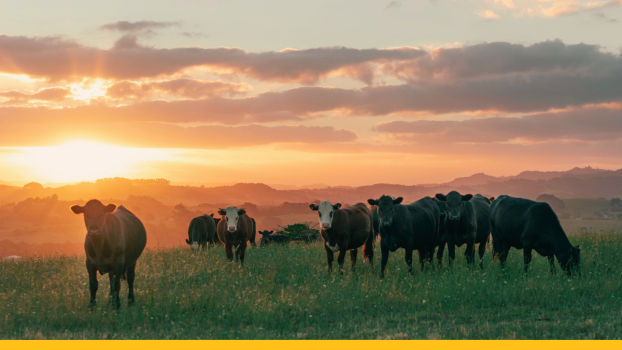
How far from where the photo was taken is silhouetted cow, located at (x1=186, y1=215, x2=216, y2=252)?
24.7 meters

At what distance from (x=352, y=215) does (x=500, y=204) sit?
198 inches

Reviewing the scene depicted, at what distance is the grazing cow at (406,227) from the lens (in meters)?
15.2

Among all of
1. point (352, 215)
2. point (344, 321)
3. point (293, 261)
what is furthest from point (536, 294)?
point (293, 261)

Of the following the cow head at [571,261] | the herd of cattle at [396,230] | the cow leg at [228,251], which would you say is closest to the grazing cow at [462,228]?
the herd of cattle at [396,230]

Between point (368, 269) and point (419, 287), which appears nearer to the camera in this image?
point (419, 287)

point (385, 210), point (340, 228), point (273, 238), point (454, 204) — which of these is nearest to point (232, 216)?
point (340, 228)

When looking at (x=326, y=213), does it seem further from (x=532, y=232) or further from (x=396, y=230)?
(x=532, y=232)

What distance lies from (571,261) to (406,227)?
4618 mm

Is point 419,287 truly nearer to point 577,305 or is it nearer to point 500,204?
point 577,305

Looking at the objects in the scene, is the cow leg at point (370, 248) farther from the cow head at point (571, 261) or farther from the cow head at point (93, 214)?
the cow head at point (93, 214)

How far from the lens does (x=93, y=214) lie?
36.8ft

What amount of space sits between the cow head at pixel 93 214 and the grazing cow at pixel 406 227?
7587 millimetres

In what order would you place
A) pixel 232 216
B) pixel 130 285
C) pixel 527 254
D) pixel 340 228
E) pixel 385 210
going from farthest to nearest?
1. pixel 232 216
2. pixel 340 228
3. pixel 527 254
4. pixel 385 210
5. pixel 130 285

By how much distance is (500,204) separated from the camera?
17.3 m
